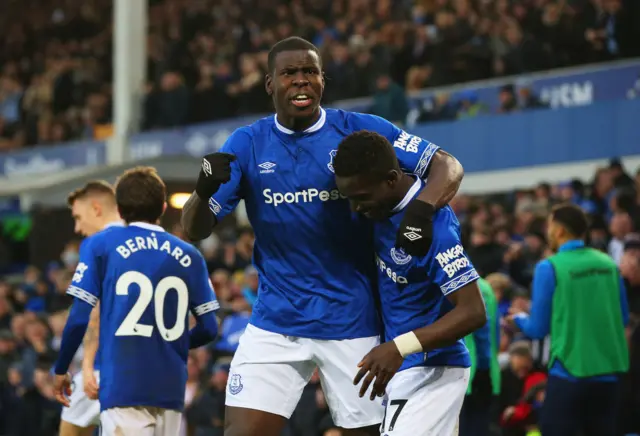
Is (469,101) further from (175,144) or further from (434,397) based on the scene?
(434,397)

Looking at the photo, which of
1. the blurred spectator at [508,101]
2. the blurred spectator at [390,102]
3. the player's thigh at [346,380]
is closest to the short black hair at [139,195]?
the player's thigh at [346,380]

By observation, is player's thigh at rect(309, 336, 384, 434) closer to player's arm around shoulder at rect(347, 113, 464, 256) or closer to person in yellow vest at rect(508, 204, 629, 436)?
player's arm around shoulder at rect(347, 113, 464, 256)

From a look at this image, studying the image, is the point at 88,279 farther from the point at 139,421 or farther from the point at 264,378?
the point at 264,378

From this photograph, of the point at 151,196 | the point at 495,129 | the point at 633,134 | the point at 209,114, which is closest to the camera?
the point at 151,196

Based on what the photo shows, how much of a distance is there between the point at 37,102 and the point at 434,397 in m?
19.2

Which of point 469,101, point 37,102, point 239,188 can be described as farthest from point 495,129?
point 37,102

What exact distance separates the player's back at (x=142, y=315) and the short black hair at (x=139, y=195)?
6 centimetres

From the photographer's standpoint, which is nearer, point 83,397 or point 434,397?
point 434,397

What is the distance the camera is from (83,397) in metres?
7.04

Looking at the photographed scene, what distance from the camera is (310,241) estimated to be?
508 centimetres

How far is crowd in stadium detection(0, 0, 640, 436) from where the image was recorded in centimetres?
988

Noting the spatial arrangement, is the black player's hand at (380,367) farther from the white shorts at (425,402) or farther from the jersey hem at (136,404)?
the jersey hem at (136,404)

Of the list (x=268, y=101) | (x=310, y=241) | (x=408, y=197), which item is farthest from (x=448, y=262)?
(x=268, y=101)

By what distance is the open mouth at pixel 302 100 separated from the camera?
5047 millimetres
